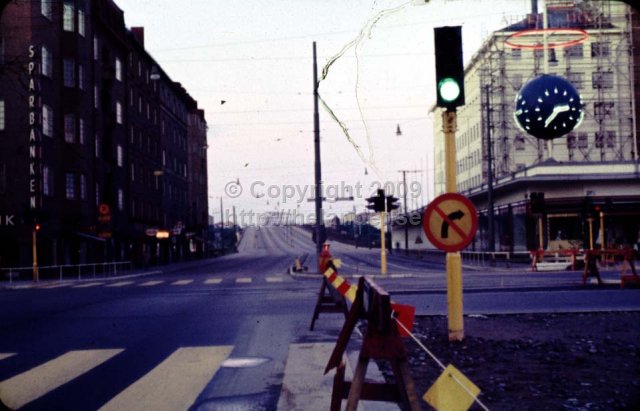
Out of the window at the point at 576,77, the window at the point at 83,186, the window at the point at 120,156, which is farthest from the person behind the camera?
the window at the point at 576,77

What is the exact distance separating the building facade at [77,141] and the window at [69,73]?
70 millimetres

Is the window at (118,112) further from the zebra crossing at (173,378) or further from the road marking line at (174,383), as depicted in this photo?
the road marking line at (174,383)

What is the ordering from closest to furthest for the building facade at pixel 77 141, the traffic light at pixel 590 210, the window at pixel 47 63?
the traffic light at pixel 590 210, the building facade at pixel 77 141, the window at pixel 47 63

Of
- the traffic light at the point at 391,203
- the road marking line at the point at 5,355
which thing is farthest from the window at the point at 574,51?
the road marking line at the point at 5,355

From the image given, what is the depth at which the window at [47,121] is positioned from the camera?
124ft

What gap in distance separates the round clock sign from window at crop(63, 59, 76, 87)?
3691 centimetres

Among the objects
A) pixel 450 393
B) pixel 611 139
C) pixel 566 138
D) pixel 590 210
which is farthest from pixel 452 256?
pixel 566 138

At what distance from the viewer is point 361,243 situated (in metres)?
116

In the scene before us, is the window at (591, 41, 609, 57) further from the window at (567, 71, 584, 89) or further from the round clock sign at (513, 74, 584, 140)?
the round clock sign at (513, 74, 584, 140)

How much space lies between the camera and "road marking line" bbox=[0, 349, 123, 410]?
6.96 meters

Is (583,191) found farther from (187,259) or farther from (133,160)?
(187,259)

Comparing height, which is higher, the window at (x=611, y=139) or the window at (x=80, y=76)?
the window at (x=80, y=76)

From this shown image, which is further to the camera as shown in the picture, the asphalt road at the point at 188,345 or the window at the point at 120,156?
the window at the point at 120,156

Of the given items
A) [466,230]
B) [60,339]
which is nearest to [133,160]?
[60,339]
